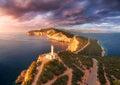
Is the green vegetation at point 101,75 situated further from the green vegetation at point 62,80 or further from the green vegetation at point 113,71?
the green vegetation at point 62,80

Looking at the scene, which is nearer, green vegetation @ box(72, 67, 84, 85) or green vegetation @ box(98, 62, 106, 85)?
green vegetation @ box(72, 67, 84, 85)


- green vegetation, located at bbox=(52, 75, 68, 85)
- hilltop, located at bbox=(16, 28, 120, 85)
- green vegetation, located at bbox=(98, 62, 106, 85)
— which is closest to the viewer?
green vegetation, located at bbox=(52, 75, 68, 85)

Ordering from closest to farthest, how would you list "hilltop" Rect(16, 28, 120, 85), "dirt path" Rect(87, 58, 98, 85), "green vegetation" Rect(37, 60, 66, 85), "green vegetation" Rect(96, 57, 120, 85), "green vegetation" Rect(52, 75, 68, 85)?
"green vegetation" Rect(52, 75, 68, 85) < "green vegetation" Rect(37, 60, 66, 85) < "hilltop" Rect(16, 28, 120, 85) < "dirt path" Rect(87, 58, 98, 85) < "green vegetation" Rect(96, 57, 120, 85)

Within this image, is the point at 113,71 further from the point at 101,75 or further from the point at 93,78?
the point at 93,78

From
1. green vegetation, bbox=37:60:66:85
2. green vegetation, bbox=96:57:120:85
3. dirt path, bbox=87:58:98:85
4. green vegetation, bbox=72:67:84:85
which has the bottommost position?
green vegetation, bbox=96:57:120:85

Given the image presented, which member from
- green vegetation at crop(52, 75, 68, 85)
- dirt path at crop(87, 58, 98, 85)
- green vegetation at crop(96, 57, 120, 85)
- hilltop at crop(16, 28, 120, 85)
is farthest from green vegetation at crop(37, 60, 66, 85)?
green vegetation at crop(96, 57, 120, 85)

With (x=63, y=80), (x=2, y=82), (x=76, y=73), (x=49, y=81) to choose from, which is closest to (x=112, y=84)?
(x=76, y=73)

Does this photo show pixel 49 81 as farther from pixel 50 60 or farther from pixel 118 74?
pixel 118 74

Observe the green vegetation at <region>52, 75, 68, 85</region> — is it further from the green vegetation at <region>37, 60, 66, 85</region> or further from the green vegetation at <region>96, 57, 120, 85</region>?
the green vegetation at <region>96, 57, 120, 85</region>
